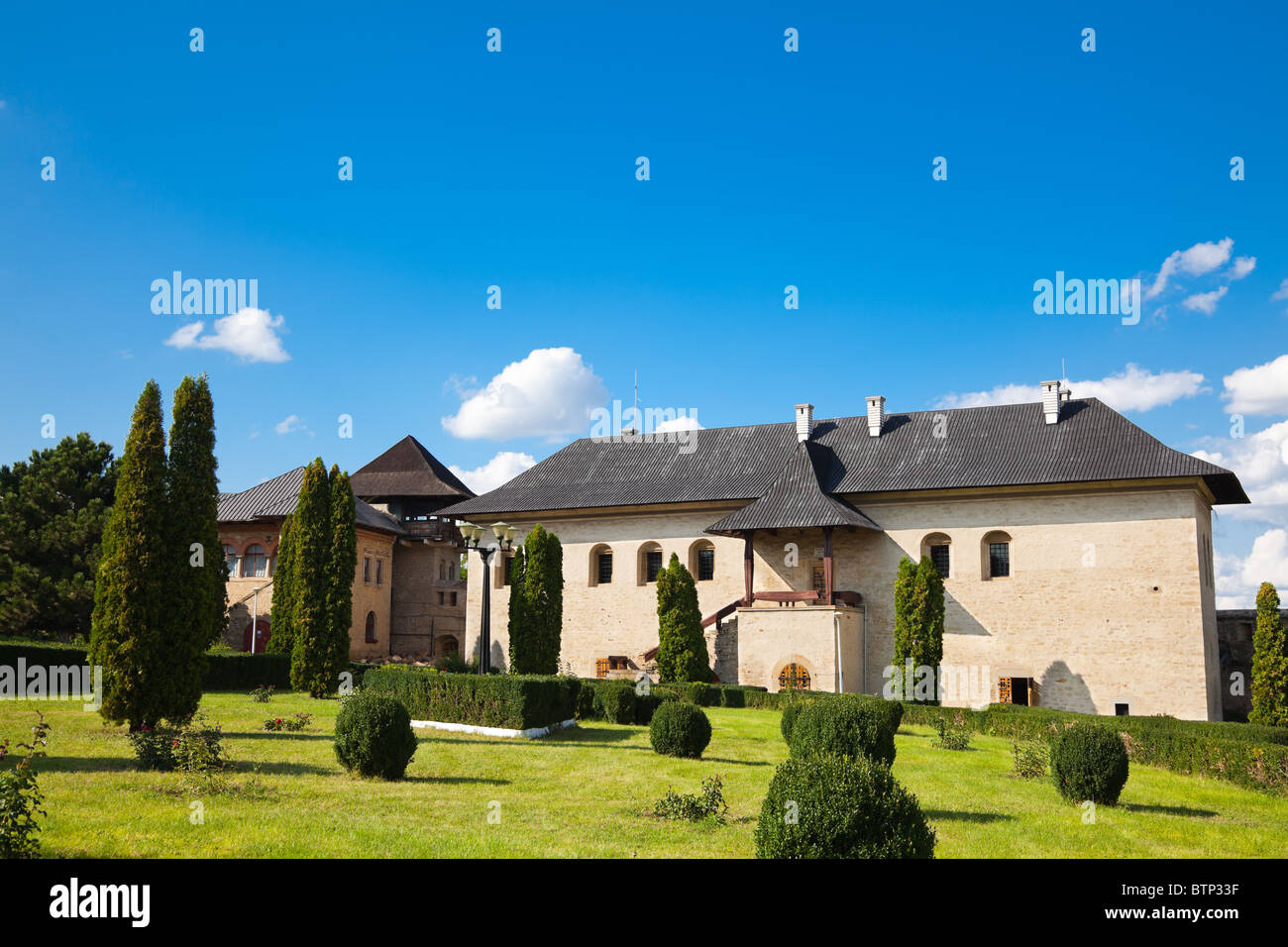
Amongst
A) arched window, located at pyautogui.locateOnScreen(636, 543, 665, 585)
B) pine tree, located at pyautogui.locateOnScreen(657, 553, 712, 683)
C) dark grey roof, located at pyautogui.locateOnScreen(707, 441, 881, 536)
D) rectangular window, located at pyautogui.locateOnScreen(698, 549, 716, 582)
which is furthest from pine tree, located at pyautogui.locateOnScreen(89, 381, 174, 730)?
rectangular window, located at pyautogui.locateOnScreen(698, 549, 716, 582)

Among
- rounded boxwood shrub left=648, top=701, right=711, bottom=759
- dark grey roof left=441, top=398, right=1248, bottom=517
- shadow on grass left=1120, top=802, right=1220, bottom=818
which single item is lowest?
shadow on grass left=1120, top=802, right=1220, bottom=818

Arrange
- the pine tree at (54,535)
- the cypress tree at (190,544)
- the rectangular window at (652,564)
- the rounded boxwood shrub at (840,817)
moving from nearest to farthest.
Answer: the rounded boxwood shrub at (840,817), the cypress tree at (190,544), the pine tree at (54,535), the rectangular window at (652,564)

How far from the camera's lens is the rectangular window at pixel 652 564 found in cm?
3553

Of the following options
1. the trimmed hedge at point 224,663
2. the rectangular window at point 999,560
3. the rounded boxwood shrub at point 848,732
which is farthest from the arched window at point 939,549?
the trimmed hedge at point 224,663

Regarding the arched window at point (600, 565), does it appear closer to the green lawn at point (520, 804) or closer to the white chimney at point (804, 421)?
the white chimney at point (804, 421)

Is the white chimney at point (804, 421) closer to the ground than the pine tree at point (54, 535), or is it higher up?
higher up

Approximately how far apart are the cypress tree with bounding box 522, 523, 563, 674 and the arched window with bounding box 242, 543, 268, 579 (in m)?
15.9

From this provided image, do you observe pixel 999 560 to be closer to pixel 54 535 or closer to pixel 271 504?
pixel 271 504

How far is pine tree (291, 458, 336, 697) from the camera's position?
24078 millimetres

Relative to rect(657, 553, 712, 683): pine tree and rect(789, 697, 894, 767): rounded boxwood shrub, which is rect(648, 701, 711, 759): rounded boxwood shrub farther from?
rect(657, 553, 712, 683): pine tree

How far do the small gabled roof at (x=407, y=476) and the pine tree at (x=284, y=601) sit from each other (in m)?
14.5
